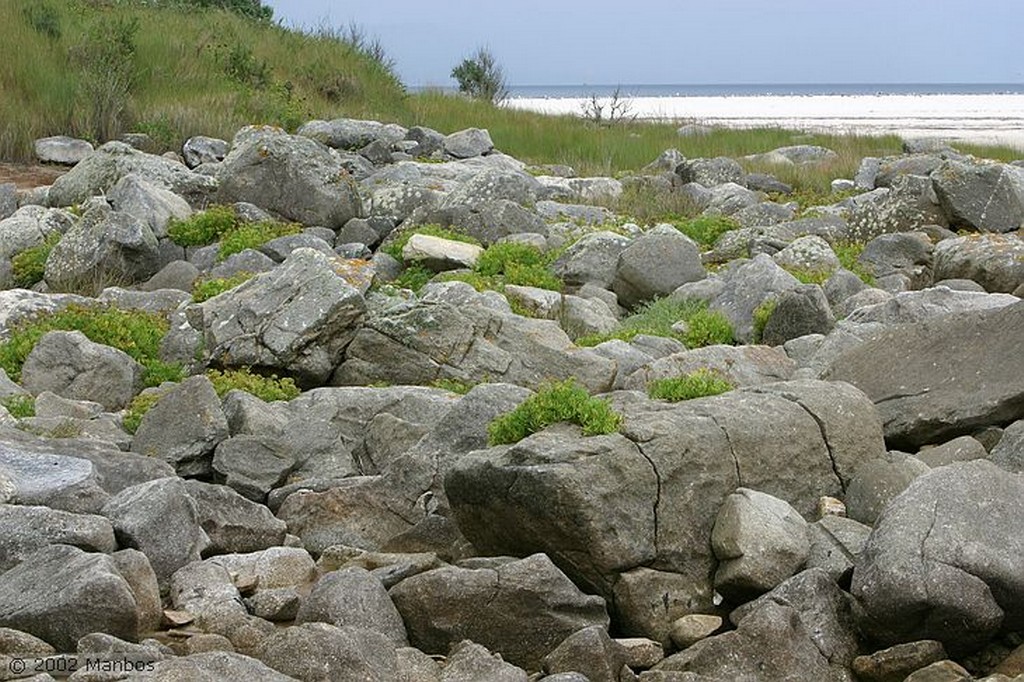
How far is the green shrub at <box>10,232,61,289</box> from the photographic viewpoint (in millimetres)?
16531

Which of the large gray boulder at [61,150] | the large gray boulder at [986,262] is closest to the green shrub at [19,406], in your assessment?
the large gray boulder at [986,262]

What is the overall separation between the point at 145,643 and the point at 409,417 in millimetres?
4533

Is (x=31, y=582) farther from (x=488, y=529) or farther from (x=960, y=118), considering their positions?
(x=960, y=118)

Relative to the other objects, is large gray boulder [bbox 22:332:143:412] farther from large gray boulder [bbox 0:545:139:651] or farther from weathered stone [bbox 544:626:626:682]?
weathered stone [bbox 544:626:626:682]

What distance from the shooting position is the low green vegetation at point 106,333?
1282 cm

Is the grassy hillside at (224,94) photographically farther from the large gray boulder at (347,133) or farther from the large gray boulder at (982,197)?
the large gray boulder at (982,197)

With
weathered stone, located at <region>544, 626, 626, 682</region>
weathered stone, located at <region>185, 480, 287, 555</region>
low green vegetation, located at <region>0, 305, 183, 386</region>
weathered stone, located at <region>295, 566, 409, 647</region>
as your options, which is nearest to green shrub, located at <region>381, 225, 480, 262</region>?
low green vegetation, located at <region>0, 305, 183, 386</region>

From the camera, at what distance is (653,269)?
16422 mm

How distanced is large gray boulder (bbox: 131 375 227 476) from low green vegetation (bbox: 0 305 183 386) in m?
2.53

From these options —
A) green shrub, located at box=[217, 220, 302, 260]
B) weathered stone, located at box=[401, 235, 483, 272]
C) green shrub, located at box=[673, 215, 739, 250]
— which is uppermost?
green shrub, located at box=[217, 220, 302, 260]

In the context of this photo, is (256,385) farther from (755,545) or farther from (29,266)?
(29,266)

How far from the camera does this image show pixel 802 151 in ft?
105

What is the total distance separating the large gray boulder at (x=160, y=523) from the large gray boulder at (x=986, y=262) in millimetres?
10969

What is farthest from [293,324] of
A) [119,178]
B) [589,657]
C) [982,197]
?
[982,197]
